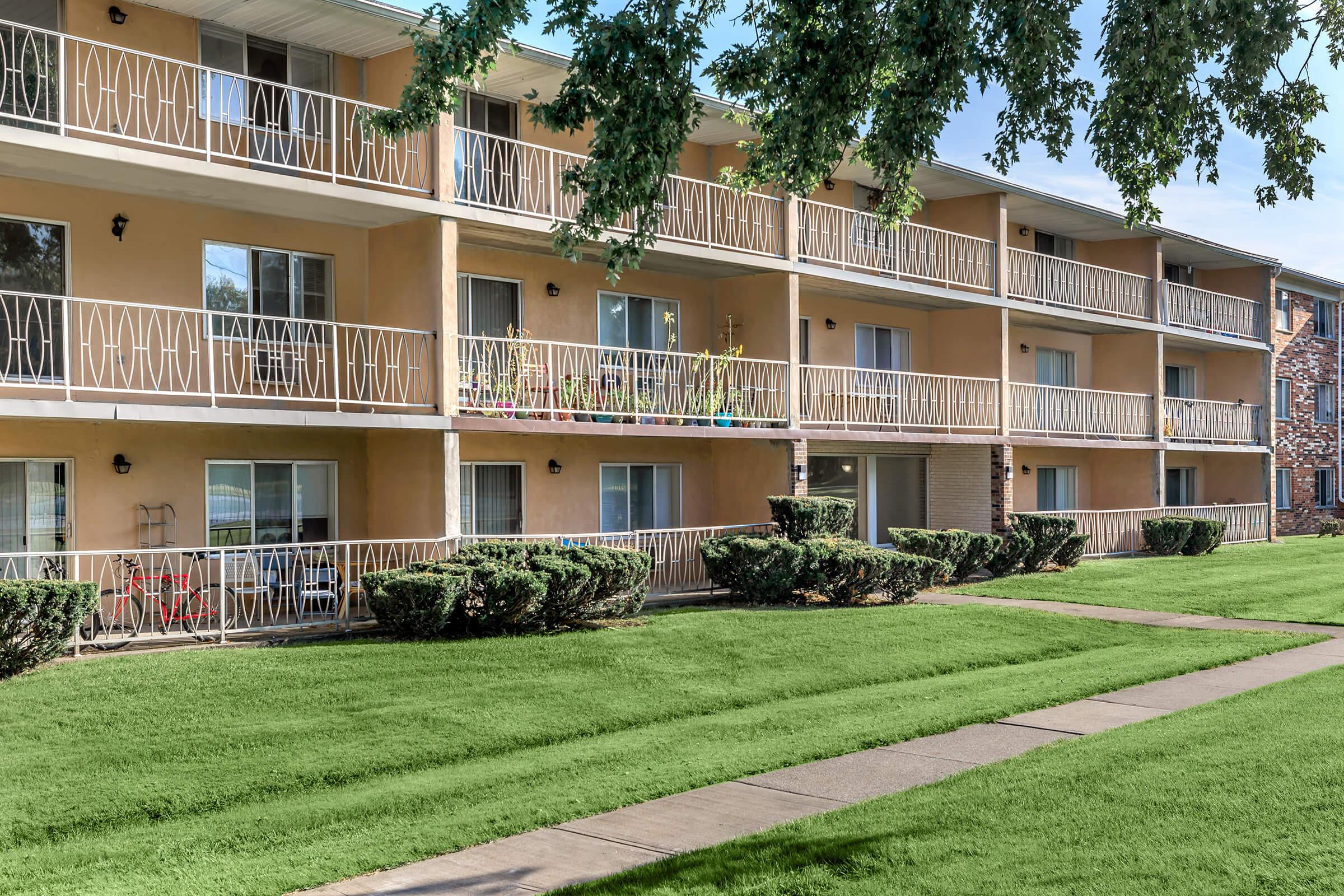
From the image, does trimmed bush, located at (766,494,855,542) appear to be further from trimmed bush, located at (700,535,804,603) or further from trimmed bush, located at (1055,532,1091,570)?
trimmed bush, located at (1055,532,1091,570)

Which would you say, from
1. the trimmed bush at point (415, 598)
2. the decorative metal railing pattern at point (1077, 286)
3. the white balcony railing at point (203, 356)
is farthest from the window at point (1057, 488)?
the trimmed bush at point (415, 598)

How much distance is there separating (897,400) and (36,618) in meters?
16.0

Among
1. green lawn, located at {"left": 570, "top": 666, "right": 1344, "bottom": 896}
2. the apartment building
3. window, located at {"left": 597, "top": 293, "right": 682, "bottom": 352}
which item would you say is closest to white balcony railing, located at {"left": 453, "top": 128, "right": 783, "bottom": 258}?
the apartment building

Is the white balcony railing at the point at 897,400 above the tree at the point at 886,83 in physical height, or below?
below

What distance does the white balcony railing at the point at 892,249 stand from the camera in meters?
21.6

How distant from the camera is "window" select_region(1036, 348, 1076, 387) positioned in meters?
29.6

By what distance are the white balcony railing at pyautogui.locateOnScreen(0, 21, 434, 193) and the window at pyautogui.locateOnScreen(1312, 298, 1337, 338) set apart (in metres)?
32.3

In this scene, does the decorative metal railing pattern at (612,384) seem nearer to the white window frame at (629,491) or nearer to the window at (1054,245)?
the white window frame at (629,491)

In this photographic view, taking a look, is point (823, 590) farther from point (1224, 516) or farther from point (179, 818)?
point (1224, 516)


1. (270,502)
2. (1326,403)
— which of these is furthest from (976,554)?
(1326,403)

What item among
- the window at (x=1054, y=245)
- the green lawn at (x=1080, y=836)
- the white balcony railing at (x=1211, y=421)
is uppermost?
the window at (x=1054, y=245)

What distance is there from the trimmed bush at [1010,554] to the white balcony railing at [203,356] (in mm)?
10850

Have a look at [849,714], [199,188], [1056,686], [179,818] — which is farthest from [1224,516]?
[179,818]

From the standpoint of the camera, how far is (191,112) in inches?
601
